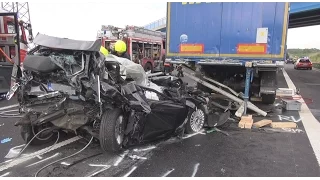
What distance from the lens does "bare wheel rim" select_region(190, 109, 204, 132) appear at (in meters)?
5.76

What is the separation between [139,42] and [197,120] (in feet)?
44.4

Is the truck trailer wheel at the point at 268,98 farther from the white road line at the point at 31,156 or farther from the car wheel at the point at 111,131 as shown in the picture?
the white road line at the point at 31,156

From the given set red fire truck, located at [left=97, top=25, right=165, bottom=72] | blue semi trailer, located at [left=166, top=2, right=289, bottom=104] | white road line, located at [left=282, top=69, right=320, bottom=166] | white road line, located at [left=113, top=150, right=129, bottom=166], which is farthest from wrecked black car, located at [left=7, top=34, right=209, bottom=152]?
red fire truck, located at [left=97, top=25, right=165, bottom=72]

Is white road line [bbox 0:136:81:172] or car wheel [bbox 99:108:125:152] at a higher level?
car wheel [bbox 99:108:125:152]

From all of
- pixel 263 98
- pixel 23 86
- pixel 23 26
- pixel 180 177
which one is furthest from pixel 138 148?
pixel 23 26

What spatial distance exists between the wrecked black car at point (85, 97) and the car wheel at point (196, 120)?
0.82 m

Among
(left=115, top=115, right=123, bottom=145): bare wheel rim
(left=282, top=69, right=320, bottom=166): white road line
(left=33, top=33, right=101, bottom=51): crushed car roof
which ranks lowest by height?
(left=282, top=69, right=320, bottom=166): white road line

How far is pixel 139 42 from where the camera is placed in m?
18.8

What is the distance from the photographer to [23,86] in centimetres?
438

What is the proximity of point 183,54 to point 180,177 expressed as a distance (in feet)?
15.7

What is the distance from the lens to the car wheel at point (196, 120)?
223 inches

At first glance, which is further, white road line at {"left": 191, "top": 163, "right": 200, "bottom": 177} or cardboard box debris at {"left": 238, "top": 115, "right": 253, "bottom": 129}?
cardboard box debris at {"left": 238, "top": 115, "right": 253, "bottom": 129}

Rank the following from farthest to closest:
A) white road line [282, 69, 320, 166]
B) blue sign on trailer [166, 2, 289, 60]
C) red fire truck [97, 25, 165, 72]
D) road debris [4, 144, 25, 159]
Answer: red fire truck [97, 25, 165, 72]
blue sign on trailer [166, 2, 289, 60]
white road line [282, 69, 320, 166]
road debris [4, 144, 25, 159]

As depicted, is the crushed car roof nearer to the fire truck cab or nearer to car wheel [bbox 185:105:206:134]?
car wheel [bbox 185:105:206:134]
